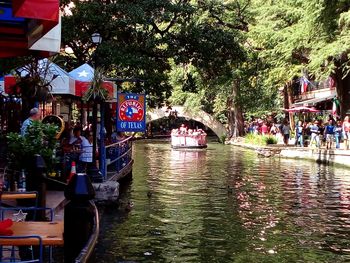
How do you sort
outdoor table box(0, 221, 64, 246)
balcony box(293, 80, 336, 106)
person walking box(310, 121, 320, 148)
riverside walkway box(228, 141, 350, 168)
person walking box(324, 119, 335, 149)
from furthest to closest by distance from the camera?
balcony box(293, 80, 336, 106)
person walking box(310, 121, 320, 148)
person walking box(324, 119, 335, 149)
riverside walkway box(228, 141, 350, 168)
outdoor table box(0, 221, 64, 246)

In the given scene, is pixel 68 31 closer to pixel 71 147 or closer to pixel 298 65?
pixel 71 147

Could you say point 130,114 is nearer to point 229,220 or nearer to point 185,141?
point 229,220

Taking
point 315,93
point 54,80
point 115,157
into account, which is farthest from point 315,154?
point 315,93

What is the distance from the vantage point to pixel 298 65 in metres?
34.8

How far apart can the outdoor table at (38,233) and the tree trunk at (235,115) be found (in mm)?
44538

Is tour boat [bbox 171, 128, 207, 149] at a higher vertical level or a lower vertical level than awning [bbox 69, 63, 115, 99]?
lower

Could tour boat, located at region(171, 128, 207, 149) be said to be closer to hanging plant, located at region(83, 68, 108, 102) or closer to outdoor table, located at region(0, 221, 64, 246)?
hanging plant, located at region(83, 68, 108, 102)

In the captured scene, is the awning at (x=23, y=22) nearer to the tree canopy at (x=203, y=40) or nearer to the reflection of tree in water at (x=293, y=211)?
the reflection of tree in water at (x=293, y=211)

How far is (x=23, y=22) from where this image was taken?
266 inches

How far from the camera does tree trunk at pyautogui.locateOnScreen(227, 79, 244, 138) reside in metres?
50.2

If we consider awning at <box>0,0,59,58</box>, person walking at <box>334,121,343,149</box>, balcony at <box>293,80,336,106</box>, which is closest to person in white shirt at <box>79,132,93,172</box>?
awning at <box>0,0,59,58</box>

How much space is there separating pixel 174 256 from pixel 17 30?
4.61 metres

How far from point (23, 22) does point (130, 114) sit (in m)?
8.51

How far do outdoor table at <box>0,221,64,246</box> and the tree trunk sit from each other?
4454 cm
